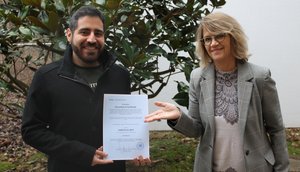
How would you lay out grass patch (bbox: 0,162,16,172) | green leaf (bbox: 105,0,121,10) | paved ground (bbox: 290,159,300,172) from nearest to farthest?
1. green leaf (bbox: 105,0,121,10)
2. grass patch (bbox: 0,162,16,172)
3. paved ground (bbox: 290,159,300,172)

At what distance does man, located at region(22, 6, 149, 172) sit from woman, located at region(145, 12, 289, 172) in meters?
0.31

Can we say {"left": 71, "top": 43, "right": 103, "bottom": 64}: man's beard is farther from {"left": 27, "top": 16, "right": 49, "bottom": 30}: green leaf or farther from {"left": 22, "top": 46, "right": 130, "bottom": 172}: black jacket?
{"left": 27, "top": 16, "right": 49, "bottom": 30}: green leaf

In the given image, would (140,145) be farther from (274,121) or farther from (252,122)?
(274,121)

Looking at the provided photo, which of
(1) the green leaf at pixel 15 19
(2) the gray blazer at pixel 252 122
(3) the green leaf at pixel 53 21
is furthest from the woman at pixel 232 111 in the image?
(1) the green leaf at pixel 15 19

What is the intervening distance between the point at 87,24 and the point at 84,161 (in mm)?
684

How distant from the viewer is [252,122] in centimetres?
194

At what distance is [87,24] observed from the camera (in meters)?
1.86

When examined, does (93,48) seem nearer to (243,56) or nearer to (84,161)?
(84,161)

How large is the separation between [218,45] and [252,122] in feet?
1.46

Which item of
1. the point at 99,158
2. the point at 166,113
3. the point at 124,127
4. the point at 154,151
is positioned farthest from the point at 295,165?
the point at 99,158

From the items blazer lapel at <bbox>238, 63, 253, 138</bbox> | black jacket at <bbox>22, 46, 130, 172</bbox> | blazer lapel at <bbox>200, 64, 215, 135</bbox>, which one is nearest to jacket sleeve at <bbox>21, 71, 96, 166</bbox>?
black jacket at <bbox>22, 46, 130, 172</bbox>

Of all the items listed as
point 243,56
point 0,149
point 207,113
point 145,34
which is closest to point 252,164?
point 207,113

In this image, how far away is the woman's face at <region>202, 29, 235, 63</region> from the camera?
76.4 inches

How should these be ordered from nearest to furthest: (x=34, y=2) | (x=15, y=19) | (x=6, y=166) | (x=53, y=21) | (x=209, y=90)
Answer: (x=209, y=90)
(x=53, y=21)
(x=34, y=2)
(x=15, y=19)
(x=6, y=166)
